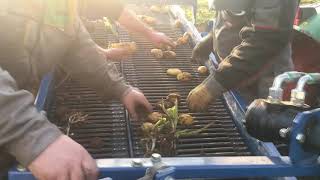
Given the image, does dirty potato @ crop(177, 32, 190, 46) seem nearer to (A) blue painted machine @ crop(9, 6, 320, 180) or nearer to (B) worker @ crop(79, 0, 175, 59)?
(A) blue painted machine @ crop(9, 6, 320, 180)

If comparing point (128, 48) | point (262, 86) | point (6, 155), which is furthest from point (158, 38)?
point (6, 155)

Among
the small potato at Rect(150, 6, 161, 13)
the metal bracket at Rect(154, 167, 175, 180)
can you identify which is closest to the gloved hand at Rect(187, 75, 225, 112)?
the metal bracket at Rect(154, 167, 175, 180)

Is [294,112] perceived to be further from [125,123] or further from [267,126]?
[125,123]

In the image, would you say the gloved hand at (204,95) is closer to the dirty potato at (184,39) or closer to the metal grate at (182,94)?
the metal grate at (182,94)

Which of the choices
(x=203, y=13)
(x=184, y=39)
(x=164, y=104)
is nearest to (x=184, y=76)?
(x=164, y=104)

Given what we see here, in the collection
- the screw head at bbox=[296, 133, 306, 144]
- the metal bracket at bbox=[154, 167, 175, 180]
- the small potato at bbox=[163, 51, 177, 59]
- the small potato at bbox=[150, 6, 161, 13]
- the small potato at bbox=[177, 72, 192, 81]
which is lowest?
the small potato at bbox=[177, 72, 192, 81]

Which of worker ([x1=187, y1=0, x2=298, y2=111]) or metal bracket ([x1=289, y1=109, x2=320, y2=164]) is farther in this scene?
worker ([x1=187, y1=0, x2=298, y2=111])

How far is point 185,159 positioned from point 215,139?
40.3 inches

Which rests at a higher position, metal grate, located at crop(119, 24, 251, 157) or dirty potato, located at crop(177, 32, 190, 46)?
dirty potato, located at crop(177, 32, 190, 46)

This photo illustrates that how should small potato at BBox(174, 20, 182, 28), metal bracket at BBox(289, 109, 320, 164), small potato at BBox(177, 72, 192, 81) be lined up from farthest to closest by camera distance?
small potato at BBox(174, 20, 182, 28), small potato at BBox(177, 72, 192, 81), metal bracket at BBox(289, 109, 320, 164)

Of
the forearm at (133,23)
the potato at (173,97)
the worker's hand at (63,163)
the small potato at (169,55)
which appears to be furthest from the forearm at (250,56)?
the worker's hand at (63,163)

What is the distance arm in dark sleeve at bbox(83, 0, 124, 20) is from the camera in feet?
12.2

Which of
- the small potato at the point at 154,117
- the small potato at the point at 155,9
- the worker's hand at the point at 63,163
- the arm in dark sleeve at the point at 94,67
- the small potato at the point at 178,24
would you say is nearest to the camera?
the worker's hand at the point at 63,163

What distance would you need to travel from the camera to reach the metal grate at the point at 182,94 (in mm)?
2703
